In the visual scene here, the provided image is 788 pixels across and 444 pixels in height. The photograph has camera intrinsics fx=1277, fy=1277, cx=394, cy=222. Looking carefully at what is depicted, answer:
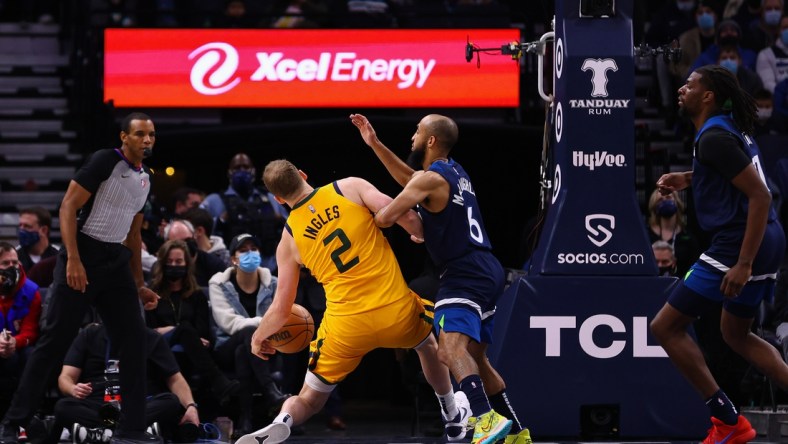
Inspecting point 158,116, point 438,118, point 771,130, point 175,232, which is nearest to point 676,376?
point 438,118

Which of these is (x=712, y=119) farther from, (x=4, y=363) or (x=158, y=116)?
(x=158, y=116)

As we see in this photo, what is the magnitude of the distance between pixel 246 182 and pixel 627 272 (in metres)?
4.89

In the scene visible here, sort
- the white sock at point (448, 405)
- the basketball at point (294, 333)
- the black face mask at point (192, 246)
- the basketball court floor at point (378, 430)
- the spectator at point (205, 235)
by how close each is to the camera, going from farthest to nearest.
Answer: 1. the spectator at point (205, 235)
2. the black face mask at point (192, 246)
3. the basketball court floor at point (378, 430)
4. the white sock at point (448, 405)
5. the basketball at point (294, 333)

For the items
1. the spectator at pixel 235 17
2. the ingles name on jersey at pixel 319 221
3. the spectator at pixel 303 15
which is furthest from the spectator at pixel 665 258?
the spectator at pixel 235 17

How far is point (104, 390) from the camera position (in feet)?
31.4

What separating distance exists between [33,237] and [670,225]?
5.77 metres

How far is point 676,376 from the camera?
859 centimetres

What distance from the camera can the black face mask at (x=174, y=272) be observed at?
409 inches

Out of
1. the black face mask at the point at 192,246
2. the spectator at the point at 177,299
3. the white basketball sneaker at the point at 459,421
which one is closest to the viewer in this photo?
the white basketball sneaker at the point at 459,421

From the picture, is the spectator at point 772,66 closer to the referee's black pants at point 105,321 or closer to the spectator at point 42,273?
the spectator at point 42,273

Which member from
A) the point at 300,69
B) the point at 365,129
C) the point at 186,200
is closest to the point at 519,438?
the point at 365,129

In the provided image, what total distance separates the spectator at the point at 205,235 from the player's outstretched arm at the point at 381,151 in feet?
12.9

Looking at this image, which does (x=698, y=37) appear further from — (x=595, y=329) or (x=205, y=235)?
(x=595, y=329)

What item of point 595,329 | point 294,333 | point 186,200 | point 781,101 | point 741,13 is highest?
point 741,13
